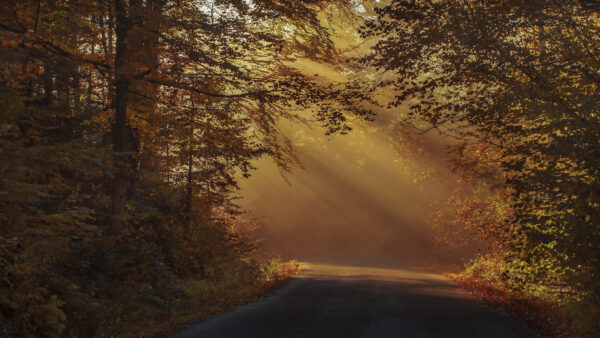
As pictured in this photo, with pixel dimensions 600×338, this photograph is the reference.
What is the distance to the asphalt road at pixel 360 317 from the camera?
9.52 meters

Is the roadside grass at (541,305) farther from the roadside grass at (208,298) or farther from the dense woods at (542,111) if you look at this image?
the roadside grass at (208,298)

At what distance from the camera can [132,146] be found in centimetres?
1614

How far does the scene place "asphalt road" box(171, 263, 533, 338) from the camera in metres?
9.52

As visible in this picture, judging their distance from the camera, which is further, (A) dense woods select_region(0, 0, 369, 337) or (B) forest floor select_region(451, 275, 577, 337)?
(B) forest floor select_region(451, 275, 577, 337)

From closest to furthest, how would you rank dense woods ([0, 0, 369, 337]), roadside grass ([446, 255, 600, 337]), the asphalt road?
roadside grass ([446, 255, 600, 337]) < dense woods ([0, 0, 369, 337]) < the asphalt road

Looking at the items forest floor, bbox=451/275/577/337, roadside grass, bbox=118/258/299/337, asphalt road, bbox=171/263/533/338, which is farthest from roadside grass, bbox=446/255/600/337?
roadside grass, bbox=118/258/299/337

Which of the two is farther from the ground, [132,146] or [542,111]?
[132,146]

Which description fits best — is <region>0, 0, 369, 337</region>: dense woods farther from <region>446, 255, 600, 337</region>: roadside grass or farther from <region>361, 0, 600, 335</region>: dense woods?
<region>446, 255, 600, 337</region>: roadside grass

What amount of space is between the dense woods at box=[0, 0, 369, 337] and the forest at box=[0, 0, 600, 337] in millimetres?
56

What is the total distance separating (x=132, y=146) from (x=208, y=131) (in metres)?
3.48

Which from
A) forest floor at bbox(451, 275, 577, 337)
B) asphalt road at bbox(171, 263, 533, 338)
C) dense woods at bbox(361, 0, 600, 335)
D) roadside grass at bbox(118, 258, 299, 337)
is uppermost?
dense woods at bbox(361, 0, 600, 335)

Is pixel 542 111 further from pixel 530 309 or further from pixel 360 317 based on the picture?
pixel 530 309

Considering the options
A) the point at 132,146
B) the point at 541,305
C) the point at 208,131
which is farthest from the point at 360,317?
the point at 132,146

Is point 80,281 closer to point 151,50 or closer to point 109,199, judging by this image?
point 109,199
